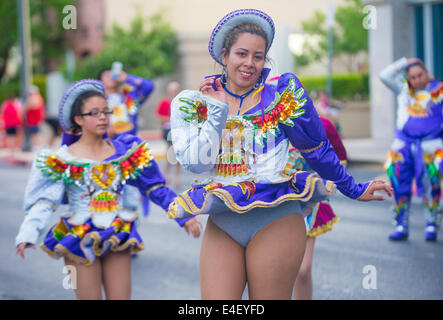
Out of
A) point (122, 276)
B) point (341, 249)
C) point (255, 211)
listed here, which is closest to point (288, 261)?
point (255, 211)

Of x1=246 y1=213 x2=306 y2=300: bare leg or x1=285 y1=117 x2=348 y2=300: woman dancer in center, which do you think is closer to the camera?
x1=246 y1=213 x2=306 y2=300: bare leg

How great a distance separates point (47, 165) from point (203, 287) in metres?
1.74

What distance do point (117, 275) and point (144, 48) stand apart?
29928 mm

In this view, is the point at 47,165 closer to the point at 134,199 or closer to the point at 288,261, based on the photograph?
the point at 134,199

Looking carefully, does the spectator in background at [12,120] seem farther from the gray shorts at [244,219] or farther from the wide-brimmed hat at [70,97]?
the gray shorts at [244,219]

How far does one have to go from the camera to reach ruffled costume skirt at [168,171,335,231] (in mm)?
3309

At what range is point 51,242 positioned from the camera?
4.64 metres

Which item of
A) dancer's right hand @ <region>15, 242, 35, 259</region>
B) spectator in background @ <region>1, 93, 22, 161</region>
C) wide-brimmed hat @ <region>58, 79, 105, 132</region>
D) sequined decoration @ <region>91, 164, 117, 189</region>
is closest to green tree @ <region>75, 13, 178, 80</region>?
spectator in background @ <region>1, 93, 22, 161</region>

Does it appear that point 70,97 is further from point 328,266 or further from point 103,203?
point 328,266

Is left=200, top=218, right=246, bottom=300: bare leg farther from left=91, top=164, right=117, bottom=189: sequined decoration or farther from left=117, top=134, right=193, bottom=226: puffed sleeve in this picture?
left=91, top=164, right=117, bottom=189: sequined decoration

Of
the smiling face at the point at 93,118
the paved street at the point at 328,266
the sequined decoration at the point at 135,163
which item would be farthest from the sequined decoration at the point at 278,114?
the paved street at the point at 328,266

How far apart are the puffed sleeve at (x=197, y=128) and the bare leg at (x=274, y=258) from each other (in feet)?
1.39
